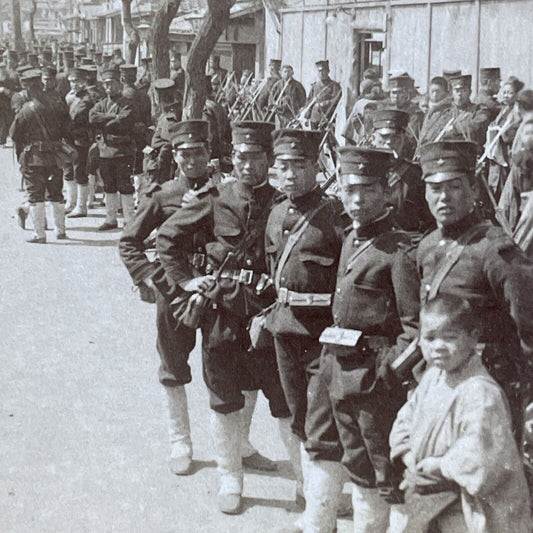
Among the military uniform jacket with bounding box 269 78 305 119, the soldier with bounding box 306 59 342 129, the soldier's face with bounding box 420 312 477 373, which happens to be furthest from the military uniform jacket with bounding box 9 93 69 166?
the soldier's face with bounding box 420 312 477 373

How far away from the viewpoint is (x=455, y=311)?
3.88 m

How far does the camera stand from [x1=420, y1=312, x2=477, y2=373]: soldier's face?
3871 millimetres

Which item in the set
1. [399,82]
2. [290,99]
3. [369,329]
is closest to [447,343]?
[369,329]

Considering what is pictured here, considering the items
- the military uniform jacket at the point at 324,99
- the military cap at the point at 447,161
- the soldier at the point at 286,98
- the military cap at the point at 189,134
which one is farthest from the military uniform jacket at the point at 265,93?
the military cap at the point at 447,161

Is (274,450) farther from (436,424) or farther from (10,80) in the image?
(10,80)

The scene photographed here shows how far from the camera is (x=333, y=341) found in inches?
186

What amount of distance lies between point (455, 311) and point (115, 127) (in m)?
11.3

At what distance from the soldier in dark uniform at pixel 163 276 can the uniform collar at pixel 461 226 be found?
217cm

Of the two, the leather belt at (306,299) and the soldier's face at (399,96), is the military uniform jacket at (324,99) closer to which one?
the soldier's face at (399,96)

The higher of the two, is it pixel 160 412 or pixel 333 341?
pixel 333 341

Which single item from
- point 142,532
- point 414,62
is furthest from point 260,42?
point 142,532

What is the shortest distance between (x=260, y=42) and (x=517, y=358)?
2858 cm

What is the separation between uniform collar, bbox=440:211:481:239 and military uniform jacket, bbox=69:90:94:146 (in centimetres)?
1194

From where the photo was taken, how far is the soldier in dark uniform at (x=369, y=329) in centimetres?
461
